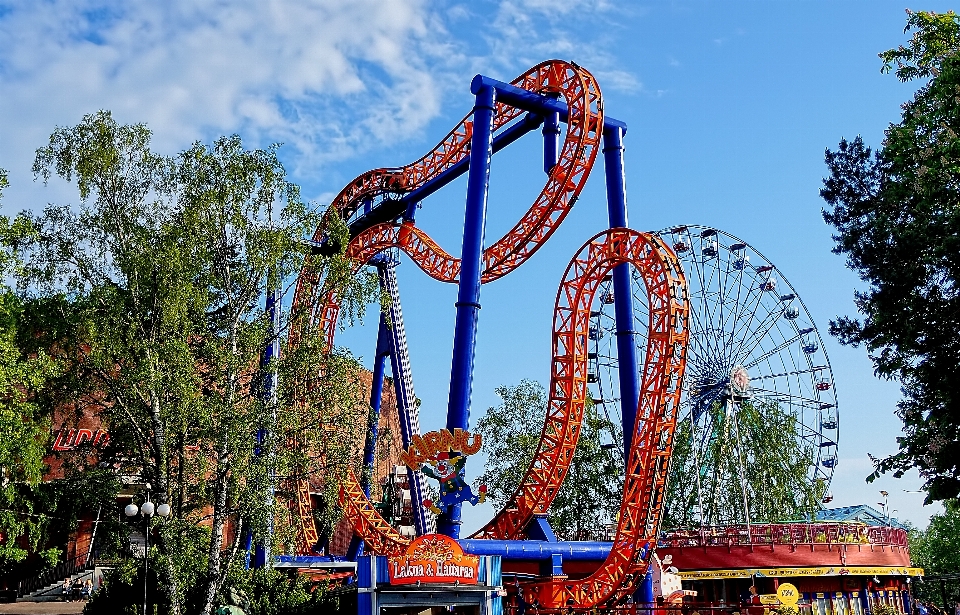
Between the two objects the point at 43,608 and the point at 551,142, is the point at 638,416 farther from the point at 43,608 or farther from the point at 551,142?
the point at 43,608

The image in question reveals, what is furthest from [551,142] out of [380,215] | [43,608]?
[43,608]

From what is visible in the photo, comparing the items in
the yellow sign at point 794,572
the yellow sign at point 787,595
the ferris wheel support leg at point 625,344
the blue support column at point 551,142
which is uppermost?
the blue support column at point 551,142

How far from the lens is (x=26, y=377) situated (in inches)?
725

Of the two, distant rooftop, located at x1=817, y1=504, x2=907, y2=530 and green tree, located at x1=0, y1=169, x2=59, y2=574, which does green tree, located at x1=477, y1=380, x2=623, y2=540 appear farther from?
green tree, located at x1=0, y1=169, x2=59, y2=574

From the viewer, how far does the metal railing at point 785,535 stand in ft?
87.5

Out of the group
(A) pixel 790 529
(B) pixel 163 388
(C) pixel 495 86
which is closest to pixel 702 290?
(A) pixel 790 529

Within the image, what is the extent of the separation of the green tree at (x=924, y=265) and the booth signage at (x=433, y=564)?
6884 mm

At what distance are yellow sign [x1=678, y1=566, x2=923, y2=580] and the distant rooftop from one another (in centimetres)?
451

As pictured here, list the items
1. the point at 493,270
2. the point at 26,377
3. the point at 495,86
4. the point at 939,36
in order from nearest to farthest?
the point at 939,36, the point at 26,377, the point at 495,86, the point at 493,270

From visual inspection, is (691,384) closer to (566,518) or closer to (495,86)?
(566,518)

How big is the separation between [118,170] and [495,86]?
9.49 metres

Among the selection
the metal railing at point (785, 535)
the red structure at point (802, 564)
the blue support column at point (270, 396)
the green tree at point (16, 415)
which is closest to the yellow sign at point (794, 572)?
the red structure at point (802, 564)

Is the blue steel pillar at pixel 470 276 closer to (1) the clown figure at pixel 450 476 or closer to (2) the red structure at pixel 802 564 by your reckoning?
(1) the clown figure at pixel 450 476

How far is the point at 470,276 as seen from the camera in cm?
2170
